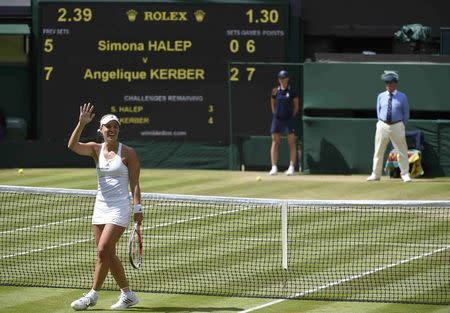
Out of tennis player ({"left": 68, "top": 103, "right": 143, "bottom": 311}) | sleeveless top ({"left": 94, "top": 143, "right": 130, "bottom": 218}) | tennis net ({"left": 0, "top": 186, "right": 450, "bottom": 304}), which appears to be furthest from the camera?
tennis net ({"left": 0, "top": 186, "right": 450, "bottom": 304})

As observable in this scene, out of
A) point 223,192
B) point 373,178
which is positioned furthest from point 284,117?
point 223,192

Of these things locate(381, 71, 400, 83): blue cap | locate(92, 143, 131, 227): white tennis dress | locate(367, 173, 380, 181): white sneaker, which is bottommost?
locate(367, 173, 380, 181): white sneaker

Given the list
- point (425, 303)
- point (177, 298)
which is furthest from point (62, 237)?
point (425, 303)

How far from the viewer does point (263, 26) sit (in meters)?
25.0

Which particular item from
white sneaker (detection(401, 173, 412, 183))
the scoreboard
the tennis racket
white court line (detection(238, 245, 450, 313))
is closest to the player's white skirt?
the tennis racket

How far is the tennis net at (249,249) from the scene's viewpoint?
13305mm

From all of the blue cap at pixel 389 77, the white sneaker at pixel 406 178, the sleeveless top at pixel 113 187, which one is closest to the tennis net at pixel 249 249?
the sleeveless top at pixel 113 187

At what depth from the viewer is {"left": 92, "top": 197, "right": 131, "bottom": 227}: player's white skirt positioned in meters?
11.8

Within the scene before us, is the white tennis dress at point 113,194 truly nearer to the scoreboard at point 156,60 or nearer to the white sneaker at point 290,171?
the white sneaker at point 290,171

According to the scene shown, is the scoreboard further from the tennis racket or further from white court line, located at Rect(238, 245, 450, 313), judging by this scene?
the tennis racket

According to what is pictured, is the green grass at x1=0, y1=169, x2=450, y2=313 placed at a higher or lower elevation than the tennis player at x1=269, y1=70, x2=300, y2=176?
lower

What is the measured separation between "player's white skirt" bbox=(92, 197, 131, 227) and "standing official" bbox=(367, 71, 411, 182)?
36.4 ft

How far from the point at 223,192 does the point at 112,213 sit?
9.75m

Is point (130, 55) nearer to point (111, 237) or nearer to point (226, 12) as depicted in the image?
point (226, 12)
